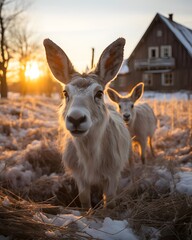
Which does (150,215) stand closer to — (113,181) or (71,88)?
(113,181)

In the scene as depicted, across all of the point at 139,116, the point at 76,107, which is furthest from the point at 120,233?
the point at 139,116

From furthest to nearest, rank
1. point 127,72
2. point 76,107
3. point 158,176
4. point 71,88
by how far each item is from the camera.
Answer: point 127,72, point 158,176, point 71,88, point 76,107

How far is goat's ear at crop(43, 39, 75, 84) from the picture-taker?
4098 mm

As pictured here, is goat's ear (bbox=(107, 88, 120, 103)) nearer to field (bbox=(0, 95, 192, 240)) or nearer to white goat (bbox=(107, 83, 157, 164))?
white goat (bbox=(107, 83, 157, 164))

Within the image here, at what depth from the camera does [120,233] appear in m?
2.61

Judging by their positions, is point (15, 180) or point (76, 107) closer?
point (76, 107)

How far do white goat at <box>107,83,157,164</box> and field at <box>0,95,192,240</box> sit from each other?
0.80 meters

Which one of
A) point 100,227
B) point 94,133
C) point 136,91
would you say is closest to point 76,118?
point 94,133

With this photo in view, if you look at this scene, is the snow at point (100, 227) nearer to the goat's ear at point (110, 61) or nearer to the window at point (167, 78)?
the goat's ear at point (110, 61)

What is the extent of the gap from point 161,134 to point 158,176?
5091mm

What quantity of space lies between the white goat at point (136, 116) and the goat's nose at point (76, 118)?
11.5ft

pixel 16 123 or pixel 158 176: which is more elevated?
pixel 16 123

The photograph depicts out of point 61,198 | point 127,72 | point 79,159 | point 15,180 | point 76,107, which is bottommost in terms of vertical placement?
point 61,198

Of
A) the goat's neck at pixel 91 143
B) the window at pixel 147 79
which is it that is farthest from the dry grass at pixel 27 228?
the window at pixel 147 79
